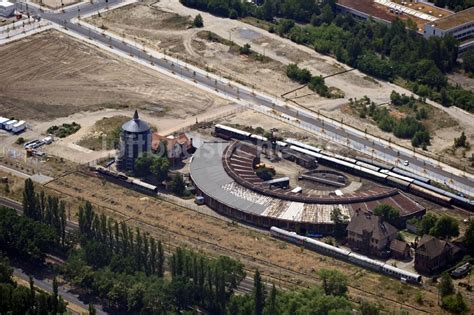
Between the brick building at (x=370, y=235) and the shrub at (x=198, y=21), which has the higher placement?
the brick building at (x=370, y=235)

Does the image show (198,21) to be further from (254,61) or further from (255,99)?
(255,99)

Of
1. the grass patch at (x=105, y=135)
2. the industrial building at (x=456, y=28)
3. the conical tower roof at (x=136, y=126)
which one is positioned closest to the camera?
the conical tower roof at (x=136, y=126)

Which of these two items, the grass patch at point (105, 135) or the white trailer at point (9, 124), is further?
the white trailer at point (9, 124)

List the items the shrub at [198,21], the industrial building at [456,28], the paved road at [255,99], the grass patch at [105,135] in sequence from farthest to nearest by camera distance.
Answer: the shrub at [198,21] < the industrial building at [456,28] < the grass patch at [105,135] < the paved road at [255,99]

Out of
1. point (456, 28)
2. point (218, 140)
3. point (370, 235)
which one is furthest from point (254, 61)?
point (370, 235)

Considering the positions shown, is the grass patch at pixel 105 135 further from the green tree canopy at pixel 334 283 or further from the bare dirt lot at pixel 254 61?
the green tree canopy at pixel 334 283

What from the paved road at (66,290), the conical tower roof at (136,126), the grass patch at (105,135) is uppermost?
the conical tower roof at (136,126)

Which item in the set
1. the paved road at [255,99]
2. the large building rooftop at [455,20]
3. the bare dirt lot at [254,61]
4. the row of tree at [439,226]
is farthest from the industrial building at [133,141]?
the large building rooftop at [455,20]
